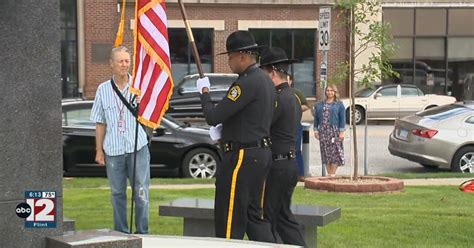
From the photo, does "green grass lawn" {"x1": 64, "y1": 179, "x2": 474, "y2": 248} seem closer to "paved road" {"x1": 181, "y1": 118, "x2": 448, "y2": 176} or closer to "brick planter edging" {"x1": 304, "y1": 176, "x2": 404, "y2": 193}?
"brick planter edging" {"x1": 304, "y1": 176, "x2": 404, "y2": 193}

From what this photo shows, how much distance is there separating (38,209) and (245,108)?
1.98 m

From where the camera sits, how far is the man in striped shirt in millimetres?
6984

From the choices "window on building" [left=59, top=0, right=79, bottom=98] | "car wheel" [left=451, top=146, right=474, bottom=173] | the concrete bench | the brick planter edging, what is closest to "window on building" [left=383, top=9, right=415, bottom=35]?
"window on building" [left=59, top=0, right=79, bottom=98]

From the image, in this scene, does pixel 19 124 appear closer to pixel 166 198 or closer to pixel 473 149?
pixel 166 198

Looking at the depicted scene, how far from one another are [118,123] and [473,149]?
9.96 meters

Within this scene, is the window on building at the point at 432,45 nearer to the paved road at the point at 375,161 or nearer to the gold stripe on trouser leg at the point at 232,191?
the paved road at the point at 375,161

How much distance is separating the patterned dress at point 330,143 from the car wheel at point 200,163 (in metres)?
1.96

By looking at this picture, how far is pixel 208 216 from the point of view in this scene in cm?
700

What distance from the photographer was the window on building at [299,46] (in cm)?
3241

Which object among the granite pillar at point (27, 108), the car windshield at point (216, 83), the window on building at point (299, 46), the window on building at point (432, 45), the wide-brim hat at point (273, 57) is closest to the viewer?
the granite pillar at point (27, 108)

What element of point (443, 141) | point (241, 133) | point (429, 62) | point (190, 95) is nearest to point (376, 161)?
point (443, 141)

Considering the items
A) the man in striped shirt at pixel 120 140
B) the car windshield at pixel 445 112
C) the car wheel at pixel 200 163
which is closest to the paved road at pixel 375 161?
the car windshield at pixel 445 112

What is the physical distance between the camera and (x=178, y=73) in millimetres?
32000

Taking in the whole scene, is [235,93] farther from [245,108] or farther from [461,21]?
[461,21]
